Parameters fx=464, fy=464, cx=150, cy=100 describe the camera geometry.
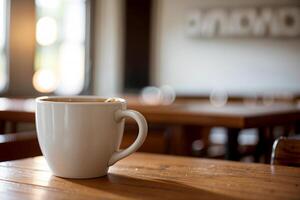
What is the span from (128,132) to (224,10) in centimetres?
412

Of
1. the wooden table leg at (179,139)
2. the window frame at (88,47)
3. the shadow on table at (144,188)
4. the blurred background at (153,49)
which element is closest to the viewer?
the shadow on table at (144,188)

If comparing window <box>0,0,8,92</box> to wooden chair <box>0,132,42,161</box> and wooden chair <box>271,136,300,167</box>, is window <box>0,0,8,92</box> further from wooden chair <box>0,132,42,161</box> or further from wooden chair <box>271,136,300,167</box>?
wooden chair <box>271,136,300,167</box>

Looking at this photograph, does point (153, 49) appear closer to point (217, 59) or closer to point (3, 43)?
point (217, 59)

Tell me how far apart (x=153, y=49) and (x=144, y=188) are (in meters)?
5.51

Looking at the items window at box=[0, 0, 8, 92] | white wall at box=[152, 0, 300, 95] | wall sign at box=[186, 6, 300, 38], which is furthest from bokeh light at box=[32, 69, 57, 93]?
wall sign at box=[186, 6, 300, 38]

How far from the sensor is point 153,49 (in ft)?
20.1

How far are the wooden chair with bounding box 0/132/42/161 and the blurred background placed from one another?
3833mm

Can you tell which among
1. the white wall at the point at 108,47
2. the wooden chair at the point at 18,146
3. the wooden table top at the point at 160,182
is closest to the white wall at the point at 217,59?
the white wall at the point at 108,47

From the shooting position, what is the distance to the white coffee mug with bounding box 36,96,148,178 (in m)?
0.70

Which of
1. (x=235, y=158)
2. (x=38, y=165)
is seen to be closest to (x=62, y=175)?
(x=38, y=165)

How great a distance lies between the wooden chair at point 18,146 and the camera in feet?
3.18

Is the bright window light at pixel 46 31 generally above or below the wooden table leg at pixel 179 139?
above

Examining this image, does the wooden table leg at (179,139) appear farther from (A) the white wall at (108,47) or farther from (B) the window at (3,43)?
(A) the white wall at (108,47)

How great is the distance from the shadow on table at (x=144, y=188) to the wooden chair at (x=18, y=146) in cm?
31
